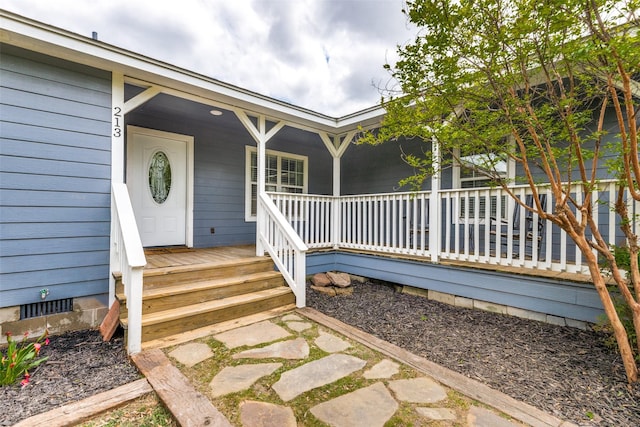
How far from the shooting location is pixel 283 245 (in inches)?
151

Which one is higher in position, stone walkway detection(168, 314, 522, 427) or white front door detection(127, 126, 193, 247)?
white front door detection(127, 126, 193, 247)

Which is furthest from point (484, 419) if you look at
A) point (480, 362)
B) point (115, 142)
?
point (115, 142)

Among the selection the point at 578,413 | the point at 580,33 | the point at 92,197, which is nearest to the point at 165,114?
the point at 92,197

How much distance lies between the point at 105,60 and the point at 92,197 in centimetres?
140

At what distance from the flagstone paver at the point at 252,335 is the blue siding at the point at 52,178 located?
5.26 feet

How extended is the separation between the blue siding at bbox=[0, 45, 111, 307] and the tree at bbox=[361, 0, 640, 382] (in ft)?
10.1

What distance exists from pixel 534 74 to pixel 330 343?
2.78 meters

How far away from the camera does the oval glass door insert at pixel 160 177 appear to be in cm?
471

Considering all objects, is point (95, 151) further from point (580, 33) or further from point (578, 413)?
point (578, 413)

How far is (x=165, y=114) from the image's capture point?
4754mm

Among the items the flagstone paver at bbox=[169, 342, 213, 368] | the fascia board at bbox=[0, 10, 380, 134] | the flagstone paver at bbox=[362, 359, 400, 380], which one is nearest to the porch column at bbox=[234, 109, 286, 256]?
the fascia board at bbox=[0, 10, 380, 134]

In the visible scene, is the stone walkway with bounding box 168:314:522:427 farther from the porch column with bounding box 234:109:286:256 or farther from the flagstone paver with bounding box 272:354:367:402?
the porch column with bounding box 234:109:286:256

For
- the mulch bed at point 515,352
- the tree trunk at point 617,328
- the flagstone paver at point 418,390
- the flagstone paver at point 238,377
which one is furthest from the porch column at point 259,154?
the tree trunk at point 617,328

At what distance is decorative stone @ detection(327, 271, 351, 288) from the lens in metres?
4.40
